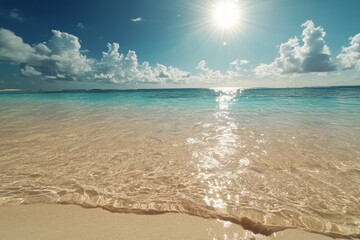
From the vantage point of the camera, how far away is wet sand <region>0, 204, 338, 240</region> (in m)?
2.79

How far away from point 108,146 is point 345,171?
22.8 feet

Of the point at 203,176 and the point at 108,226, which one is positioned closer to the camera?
the point at 108,226

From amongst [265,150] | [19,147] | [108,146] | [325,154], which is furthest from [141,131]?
[325,154]

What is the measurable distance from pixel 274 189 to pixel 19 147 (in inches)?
309

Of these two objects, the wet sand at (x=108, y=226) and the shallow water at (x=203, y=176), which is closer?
the wet sand at (x=108, y=226)

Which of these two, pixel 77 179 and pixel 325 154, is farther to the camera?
pixel 325 154

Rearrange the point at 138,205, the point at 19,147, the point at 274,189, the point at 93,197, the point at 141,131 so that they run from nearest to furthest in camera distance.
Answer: the point at 138,205 → the point at 93,197 → the point at 274,189 → the point at 19,147 → the point at 141,131

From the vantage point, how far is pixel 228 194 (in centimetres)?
385

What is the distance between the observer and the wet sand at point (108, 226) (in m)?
2.79

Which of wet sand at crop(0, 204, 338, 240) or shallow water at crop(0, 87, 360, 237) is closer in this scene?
wet sand at crop(0, 204, 338, 240)

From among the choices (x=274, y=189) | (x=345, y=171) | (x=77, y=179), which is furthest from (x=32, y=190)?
(x=345, y=171)

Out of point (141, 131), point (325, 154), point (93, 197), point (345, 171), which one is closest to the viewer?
point (93, 197)

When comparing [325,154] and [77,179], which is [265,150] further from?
[77,179]

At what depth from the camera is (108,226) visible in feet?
9.77
